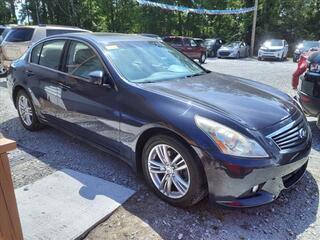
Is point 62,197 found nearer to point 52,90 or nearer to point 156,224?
point 156,224

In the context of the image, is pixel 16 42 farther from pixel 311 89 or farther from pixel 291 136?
pixel 291 136

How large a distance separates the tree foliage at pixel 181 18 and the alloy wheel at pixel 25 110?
27.2 m

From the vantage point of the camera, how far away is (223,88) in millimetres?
3568

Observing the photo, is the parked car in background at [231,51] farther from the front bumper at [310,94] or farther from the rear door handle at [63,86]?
the rear door handle at [63,86]

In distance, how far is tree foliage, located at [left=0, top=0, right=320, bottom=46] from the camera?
103 feet

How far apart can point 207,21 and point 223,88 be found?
31.7 meters

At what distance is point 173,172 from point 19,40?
8680 millimetres

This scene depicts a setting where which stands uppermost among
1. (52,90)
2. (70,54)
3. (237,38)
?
(70,54)

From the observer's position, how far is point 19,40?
999 centimetres

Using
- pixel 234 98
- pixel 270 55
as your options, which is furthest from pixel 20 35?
pixel 270 55

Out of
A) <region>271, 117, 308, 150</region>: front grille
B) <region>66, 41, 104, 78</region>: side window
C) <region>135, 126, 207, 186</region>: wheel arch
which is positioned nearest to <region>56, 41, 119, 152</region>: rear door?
<region>66, 41, 104, 78</region>: side window

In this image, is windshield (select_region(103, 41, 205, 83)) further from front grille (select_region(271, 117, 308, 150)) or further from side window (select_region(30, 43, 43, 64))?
side window (select_region(30, 43, 43, 64))

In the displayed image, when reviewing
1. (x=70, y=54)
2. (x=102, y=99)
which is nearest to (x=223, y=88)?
(x=102, y=99)

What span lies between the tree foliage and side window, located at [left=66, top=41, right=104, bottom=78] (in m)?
27.9
